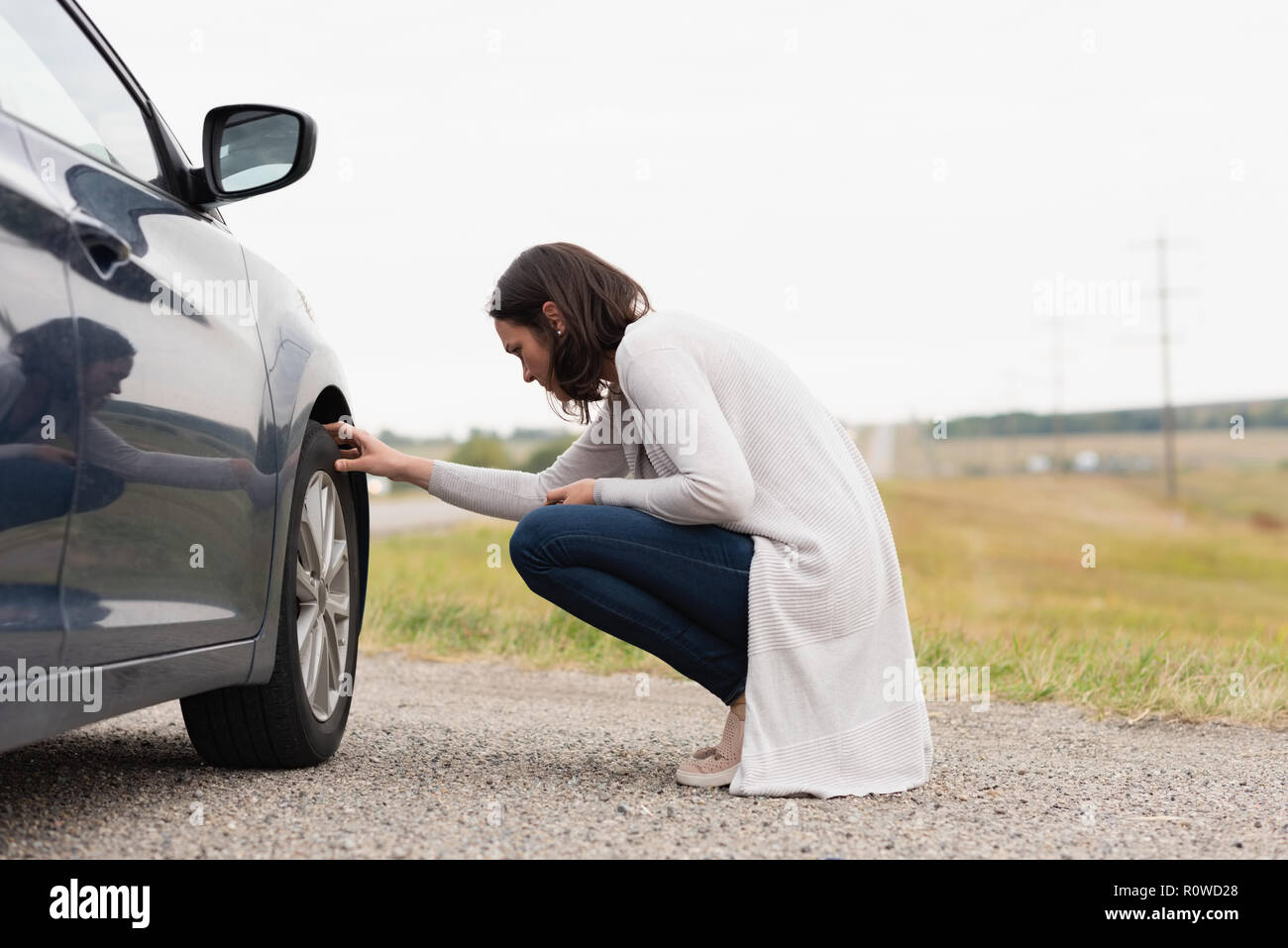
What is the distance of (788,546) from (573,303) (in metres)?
0.83

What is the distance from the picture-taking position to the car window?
81.4 inches

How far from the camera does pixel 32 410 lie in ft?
5.86

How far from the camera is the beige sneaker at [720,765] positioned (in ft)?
9.93

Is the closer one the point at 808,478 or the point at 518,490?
the point at 808,478

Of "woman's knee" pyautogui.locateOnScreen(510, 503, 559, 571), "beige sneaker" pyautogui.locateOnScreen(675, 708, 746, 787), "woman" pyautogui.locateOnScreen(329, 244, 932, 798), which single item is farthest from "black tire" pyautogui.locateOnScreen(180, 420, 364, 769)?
"beige sneaker" pyautogui.locateOnScreen(675, 708, 746, 787)

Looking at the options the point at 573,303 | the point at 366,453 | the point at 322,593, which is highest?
the point at 573,303

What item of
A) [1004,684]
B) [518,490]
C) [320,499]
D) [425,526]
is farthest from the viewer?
[425,526]

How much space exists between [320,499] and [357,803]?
820mm

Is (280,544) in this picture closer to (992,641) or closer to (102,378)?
(102,378)

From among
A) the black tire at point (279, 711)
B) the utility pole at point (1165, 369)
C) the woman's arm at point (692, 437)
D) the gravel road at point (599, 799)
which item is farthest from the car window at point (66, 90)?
the utility pole at point (1165, 369)

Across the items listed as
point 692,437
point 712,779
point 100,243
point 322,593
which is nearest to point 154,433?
point 100,243
